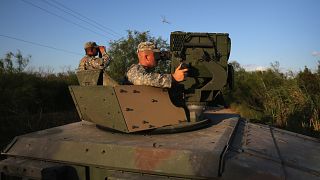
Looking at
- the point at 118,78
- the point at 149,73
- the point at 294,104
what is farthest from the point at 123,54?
the point at 149,73

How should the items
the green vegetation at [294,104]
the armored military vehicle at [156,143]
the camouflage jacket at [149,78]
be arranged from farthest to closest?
the green vegetation at [294,104] → the camouflage jacket at [149,78] → the armored military vehicle at [156,143]

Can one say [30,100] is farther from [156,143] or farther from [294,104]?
[156,143]

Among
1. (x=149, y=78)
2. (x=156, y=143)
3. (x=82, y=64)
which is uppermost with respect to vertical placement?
(x=82, y=64)

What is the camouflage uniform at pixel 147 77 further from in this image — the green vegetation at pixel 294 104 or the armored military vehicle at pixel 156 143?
the green vegetation at pixel 294 104

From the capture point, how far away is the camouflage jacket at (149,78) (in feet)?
14.0

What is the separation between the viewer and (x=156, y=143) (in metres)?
3.66

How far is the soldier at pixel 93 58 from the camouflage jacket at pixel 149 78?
1085 millimetres

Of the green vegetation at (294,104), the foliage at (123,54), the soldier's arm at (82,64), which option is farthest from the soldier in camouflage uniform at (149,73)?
the foliage at (123,54)

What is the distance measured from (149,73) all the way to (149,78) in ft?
0.26

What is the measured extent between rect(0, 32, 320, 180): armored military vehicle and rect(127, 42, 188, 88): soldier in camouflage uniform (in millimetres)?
111

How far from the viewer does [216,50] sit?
655cm

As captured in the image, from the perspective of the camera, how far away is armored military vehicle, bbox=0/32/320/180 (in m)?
3.27

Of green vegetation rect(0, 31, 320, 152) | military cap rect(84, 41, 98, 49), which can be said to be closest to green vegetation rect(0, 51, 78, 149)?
green vegetation rect(0, 31, 320, 152)

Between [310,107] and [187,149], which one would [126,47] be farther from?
[187,149]
